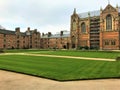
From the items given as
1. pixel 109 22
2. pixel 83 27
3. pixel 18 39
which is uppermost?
pixel 109 22

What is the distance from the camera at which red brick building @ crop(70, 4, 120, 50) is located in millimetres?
85438

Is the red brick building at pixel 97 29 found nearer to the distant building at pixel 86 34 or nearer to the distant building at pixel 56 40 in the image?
the distant building at pixel 86 34

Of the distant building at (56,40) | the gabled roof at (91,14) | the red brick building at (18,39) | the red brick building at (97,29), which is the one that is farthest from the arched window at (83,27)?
the red brick building at (18,39)

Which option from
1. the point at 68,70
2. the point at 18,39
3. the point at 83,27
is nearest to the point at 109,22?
the point at 83,27

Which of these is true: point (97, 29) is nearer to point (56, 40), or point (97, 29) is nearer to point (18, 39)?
point (56, 40)

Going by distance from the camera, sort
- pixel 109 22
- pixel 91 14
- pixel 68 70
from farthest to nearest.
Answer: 1. pixel 91 14
2. pixel 109 22
3. pixel 68 70

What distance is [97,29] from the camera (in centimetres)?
9506

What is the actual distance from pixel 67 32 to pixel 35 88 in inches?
4726

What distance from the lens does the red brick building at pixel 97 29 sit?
85.4m

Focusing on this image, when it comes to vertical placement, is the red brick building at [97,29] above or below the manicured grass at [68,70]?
above

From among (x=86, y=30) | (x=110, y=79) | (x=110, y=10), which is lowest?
(x=110, y=79)

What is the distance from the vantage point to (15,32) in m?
117

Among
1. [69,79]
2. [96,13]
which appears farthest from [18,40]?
[69,79]

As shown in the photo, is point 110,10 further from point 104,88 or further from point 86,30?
point 104,88
